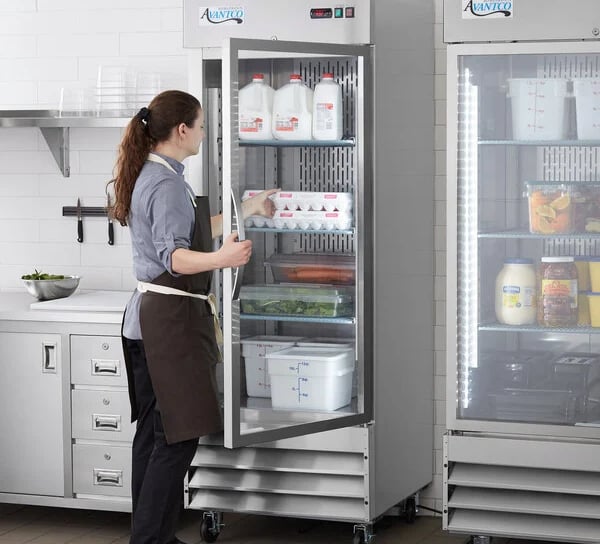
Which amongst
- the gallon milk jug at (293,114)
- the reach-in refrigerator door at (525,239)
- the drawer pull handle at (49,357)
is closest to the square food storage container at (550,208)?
the reach-in refrigerator door at (525,239)

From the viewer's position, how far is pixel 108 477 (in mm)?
4480

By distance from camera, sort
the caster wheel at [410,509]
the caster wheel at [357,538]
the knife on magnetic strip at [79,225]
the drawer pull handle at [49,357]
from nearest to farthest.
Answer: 1. the caster wheel at [357,538]
2. the drawer pull handle at [49,357]
3. the caster wheel at [410,509]
4. the knife on magnetic strip at [79,225]

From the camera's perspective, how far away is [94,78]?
5117 millimetres

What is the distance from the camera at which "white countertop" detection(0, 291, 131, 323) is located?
14.6 feet

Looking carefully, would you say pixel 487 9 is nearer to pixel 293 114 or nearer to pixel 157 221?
pixel 293 114

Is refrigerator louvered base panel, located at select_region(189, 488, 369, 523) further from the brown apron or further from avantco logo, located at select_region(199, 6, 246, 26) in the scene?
avantco logo, located at select_region(199, 6, 246, 26)

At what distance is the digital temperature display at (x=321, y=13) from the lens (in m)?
4.03

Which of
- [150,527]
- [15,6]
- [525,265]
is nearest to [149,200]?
[150,527]

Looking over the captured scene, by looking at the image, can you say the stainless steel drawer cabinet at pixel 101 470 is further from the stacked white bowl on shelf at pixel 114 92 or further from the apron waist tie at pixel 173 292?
the stacked white bowl on shelf at pixel 114 92

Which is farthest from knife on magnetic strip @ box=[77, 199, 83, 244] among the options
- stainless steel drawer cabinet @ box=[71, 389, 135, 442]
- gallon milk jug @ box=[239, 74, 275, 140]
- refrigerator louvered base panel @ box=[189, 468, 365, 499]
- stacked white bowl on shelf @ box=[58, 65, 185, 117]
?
refrigerator louvered base panel @ box=[189, 468, 365, 499]

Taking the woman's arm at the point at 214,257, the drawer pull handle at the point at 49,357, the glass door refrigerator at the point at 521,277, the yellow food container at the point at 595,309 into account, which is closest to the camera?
the woman's arm at the point at 214,257

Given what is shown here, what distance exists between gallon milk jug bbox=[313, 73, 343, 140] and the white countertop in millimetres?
1103

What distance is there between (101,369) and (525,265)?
1.76 metres

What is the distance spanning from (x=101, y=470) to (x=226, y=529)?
1.92 ft
